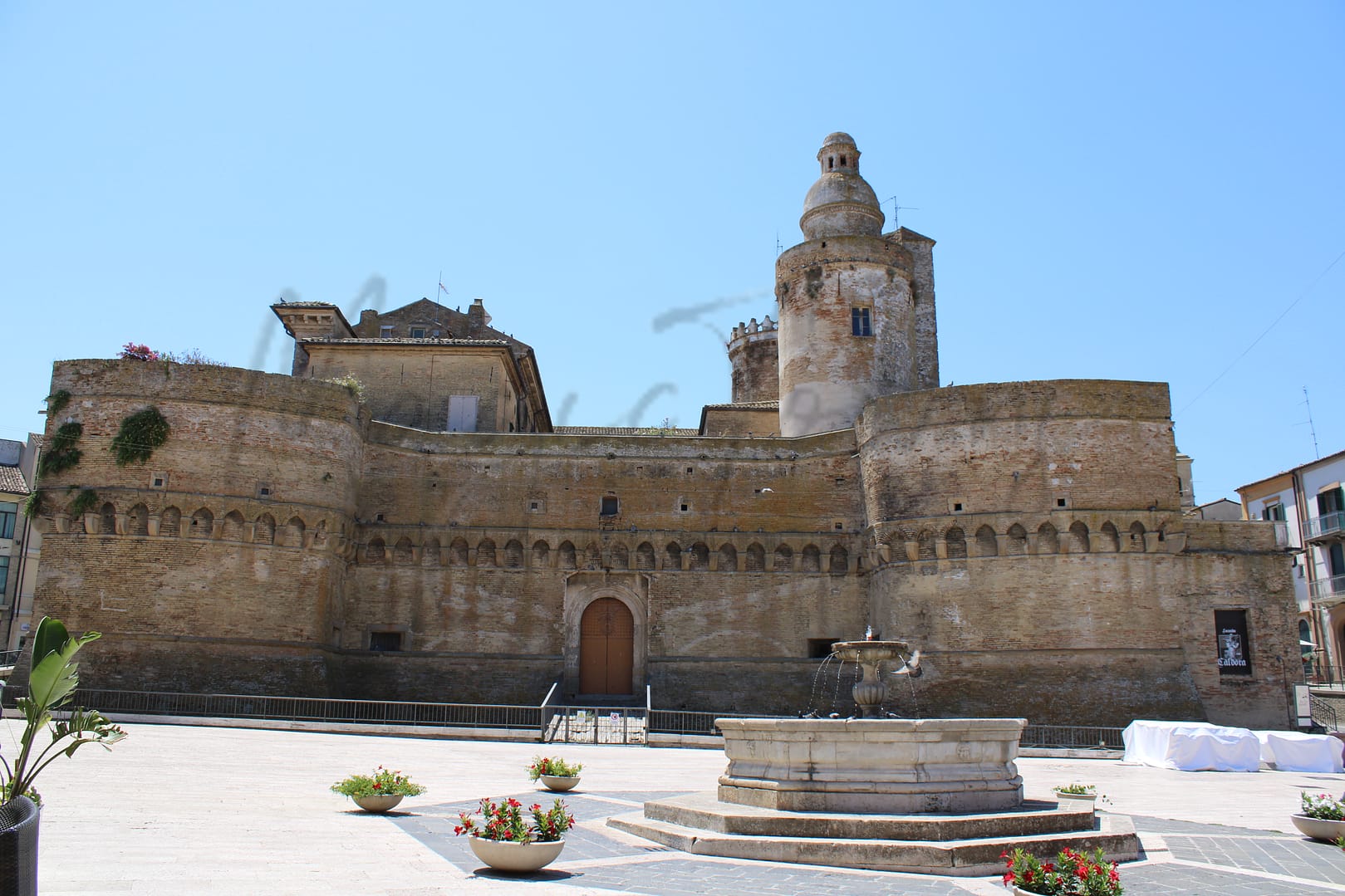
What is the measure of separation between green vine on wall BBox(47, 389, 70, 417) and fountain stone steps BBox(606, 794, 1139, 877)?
22.4m

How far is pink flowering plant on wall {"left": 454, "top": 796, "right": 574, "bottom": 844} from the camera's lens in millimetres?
8750

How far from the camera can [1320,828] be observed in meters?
11.4

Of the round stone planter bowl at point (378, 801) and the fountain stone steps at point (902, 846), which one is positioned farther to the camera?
the round stone planter bowl at point (378, 801)

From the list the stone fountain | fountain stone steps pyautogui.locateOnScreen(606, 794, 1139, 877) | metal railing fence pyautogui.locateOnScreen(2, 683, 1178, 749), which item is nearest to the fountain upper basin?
the stone fountain

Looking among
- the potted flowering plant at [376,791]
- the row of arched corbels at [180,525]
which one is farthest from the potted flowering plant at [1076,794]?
the row of arched corbels at [180,525]

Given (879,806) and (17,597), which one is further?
(17,597)

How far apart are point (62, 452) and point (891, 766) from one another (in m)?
23.5

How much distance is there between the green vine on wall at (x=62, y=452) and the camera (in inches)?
1032

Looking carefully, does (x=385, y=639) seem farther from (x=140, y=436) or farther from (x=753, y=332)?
(x=753, y=332)

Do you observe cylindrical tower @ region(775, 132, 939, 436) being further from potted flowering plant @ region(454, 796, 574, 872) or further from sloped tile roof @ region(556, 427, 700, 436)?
potted flowering plant @ region(454, 796, 574, 872)

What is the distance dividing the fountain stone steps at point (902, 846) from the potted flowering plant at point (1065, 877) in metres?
1.23

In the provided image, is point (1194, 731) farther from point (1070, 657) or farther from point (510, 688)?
point (510, 688)

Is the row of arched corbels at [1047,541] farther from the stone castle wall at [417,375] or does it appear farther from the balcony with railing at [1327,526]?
the stone castle wall at [417,375]

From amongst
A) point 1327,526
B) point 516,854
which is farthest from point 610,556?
point 1327,526
